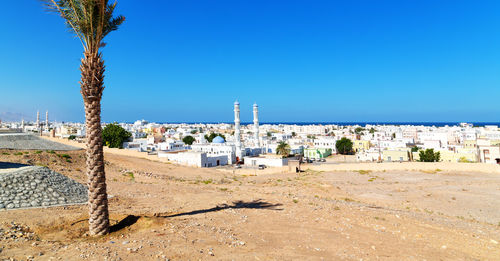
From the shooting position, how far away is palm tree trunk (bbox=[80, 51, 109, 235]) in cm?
829

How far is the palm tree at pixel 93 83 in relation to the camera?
26.9 feet

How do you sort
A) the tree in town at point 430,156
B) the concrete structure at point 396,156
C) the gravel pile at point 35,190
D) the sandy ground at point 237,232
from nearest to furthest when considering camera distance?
the sandy ground at point 237,232 < the gravel pile at point 35,190 < the tree in town at point 430,156 < the concrete structure at point 396,156

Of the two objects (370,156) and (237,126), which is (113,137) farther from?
(370,156)

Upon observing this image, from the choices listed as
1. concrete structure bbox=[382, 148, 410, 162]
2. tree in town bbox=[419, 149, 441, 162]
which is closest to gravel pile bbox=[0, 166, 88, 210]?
tree in town bbox=[419, 149, 441, 162]

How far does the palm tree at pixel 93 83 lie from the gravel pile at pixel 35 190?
4.28 metres

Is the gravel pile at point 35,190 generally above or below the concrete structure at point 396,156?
above

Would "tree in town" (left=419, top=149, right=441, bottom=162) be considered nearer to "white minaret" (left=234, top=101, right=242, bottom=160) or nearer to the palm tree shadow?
"white minaret" (left=234, top=101, right=242, bottom=160)

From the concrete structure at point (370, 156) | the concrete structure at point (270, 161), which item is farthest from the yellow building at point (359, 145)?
the concrete structure at point (270, 161)

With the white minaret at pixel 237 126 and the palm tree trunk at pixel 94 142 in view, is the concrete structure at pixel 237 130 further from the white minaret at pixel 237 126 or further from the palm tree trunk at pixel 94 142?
the palm tree trunk at pixel 94 142

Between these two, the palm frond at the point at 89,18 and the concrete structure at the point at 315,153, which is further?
the concrete structure at the point at 315,153

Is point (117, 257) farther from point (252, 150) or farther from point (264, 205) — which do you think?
point (252, 150)

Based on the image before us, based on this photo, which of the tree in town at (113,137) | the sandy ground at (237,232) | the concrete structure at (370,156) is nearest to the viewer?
the sandy ground at (237,232)

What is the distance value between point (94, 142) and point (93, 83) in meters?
1.73

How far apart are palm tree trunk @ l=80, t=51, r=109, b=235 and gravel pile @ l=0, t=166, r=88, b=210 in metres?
4.22
